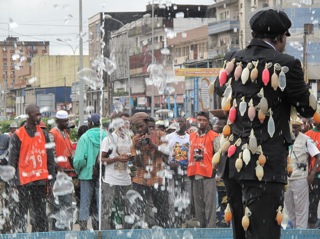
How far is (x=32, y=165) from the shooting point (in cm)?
981

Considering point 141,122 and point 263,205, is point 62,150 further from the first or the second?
point 263,205

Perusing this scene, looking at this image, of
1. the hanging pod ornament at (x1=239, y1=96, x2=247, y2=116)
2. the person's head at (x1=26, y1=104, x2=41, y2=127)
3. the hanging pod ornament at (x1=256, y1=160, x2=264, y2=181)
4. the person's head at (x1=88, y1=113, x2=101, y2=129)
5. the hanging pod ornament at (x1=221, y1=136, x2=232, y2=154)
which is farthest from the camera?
the person's head at (x1=88, y1=113, x2=101, y2=129)

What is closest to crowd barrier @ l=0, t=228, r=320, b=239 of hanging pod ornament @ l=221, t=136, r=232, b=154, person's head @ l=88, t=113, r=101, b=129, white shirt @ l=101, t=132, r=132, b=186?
hanging pod ornament @ l=221, t=136, r=232, b=154

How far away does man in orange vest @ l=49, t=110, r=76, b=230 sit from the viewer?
11086 mm

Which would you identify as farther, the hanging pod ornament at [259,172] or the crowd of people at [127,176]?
the crowd of people at [127,176]

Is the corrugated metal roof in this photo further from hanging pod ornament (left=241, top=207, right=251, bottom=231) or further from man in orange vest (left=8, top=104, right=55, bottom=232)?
hanging pod ornament (left=241, top=207, right=251, bottom=231)

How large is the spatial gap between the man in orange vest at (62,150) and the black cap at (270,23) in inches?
234

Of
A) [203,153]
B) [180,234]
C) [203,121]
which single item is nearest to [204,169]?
[203,153]

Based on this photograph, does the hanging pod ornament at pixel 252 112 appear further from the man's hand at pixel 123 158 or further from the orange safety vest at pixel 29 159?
the man's hand at pixel 123 158

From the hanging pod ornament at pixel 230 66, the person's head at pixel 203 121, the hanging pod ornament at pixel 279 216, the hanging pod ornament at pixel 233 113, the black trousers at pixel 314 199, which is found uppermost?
the hanging pod ornament at pixel 230 66

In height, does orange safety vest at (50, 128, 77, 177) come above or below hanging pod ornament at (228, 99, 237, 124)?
below

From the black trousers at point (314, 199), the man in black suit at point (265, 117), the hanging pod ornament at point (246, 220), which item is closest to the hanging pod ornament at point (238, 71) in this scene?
the man in black suit at point (265, 117)

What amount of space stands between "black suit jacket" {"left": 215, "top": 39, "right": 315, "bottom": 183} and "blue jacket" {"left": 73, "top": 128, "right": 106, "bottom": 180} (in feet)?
19.5

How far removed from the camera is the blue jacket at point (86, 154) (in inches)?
440
